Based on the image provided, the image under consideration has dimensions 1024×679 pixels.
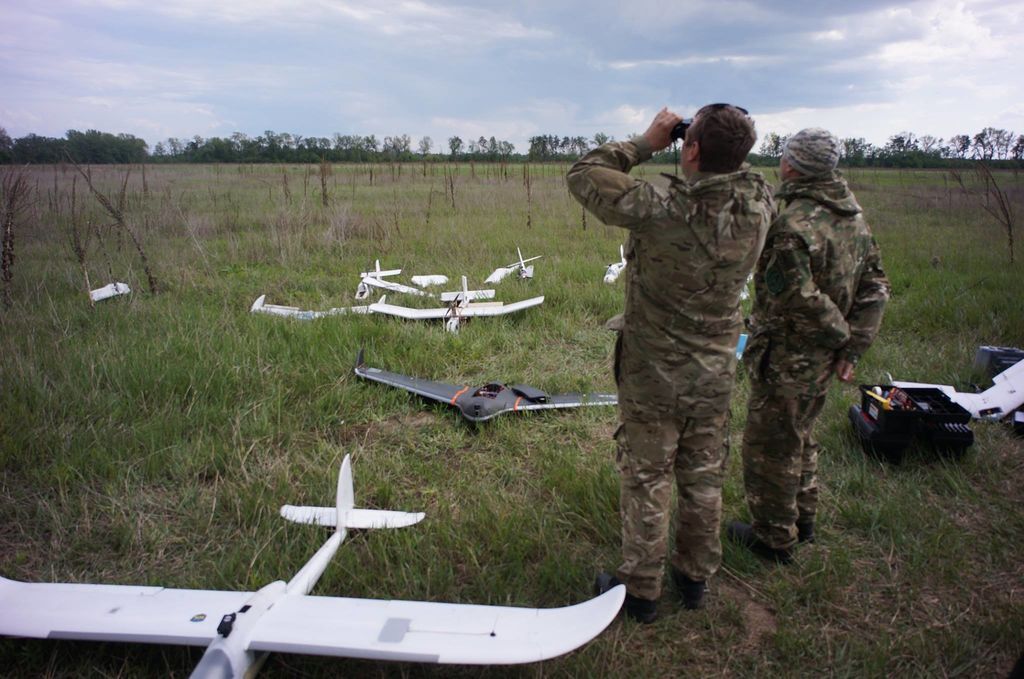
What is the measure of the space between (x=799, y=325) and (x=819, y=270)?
0.91ft

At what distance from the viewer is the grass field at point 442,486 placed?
2.56m

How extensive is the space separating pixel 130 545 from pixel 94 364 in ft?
7.79

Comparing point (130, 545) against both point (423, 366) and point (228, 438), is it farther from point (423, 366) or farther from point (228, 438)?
point (423, 366)

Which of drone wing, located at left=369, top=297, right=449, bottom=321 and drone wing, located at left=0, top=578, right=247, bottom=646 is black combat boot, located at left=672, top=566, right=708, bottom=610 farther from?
drone wing, located at left=369, top=297, right=449, bottom=321

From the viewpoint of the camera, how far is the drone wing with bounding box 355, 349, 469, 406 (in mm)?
4824

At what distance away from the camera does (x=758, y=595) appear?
9.23 ft

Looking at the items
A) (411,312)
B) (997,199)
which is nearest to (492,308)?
(411,312)

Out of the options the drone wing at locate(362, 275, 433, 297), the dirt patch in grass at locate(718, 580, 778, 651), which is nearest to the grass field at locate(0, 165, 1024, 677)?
the dirt patch in grass at locate(718, 580, 778, 651)

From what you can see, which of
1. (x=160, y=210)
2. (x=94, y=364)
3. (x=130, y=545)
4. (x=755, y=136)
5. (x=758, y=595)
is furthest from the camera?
(x=160, y=210)

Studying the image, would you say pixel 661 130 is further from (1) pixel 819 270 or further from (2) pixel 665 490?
(2) pixel 665 490

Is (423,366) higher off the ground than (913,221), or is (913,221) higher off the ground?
(913,221)

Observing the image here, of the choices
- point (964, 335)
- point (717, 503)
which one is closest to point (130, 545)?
point (717, 503)

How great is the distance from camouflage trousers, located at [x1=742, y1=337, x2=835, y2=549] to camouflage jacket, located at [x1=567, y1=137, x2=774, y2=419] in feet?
1.71

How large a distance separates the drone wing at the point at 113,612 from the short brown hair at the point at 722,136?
2.77m
